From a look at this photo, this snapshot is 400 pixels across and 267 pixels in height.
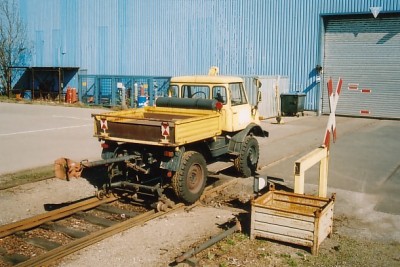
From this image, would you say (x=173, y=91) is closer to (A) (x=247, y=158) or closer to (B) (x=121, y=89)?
(A) (x=247, y=158)

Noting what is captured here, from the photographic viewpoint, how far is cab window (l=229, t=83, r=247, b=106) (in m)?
10.3

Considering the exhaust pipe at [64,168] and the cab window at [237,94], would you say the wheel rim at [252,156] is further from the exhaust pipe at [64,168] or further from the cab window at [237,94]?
the exhaust pipe at [64,168]

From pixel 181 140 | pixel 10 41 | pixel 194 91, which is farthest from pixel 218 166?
pixel 10 41

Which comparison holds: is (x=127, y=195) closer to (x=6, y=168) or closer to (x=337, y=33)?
(x=6, y=168)

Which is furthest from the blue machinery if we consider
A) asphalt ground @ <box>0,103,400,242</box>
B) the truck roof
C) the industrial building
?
the truck roof

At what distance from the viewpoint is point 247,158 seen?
10.7 meters

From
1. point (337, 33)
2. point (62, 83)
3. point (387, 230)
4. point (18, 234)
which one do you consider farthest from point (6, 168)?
point (62, 83)

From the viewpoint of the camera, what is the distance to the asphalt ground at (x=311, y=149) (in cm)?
889

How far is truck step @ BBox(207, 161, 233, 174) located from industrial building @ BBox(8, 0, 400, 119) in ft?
40.8

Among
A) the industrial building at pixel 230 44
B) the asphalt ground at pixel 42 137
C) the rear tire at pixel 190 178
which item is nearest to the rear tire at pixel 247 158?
the rear tire at pixel 190 178

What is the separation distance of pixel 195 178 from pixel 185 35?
68.1 ft

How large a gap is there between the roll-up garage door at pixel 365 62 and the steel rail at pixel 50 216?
18501mm

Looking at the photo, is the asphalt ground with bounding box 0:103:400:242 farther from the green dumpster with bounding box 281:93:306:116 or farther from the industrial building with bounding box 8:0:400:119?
the industrial building with bounding box 8:0:400:119

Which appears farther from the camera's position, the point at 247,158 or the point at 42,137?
the point at 42,137
